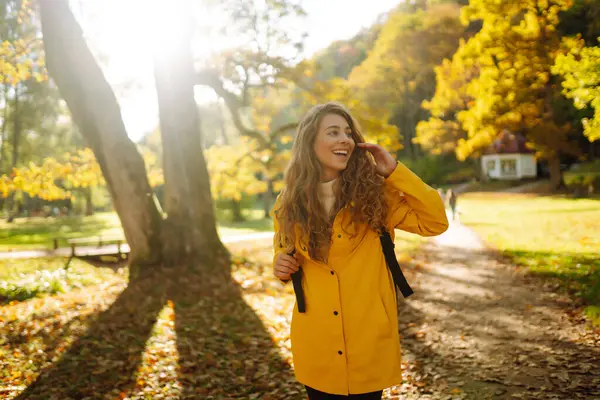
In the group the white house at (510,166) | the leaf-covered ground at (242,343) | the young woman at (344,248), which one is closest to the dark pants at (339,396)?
the young woman at (344,248)

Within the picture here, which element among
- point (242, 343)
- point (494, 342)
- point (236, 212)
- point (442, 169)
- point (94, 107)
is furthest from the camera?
point (442, 169)

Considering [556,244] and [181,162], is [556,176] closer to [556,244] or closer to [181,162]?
[556,244]

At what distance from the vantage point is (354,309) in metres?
2.27

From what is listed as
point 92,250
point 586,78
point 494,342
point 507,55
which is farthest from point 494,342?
point 507,55

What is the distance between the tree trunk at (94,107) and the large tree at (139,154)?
0.02 metres

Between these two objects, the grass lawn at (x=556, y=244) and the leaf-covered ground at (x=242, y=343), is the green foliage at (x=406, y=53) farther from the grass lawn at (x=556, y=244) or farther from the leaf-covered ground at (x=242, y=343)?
the leaf-covered ground at (x=242, y=343)

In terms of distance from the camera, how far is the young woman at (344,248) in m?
2.27

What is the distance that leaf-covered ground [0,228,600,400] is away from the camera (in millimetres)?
4625

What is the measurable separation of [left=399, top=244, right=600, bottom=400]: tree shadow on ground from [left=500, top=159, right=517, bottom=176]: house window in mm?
42789


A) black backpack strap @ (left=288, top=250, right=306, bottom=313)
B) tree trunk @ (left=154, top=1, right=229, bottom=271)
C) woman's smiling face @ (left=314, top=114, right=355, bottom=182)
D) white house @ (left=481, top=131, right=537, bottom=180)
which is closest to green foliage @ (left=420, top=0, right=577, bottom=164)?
tree trunk @ (left=154, top=1, right=229, bottom=271)

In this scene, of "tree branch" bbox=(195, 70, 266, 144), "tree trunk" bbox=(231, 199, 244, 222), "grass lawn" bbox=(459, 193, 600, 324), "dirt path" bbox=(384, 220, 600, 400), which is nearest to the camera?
"dirt path" bbox=(384, 220, 600, 400)

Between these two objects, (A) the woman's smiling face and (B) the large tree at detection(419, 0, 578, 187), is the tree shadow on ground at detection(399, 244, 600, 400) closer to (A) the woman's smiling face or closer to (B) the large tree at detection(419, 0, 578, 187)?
(A) the woman's smiling face

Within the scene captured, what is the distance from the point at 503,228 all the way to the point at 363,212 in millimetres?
16341

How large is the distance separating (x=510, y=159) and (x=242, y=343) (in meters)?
48.2
